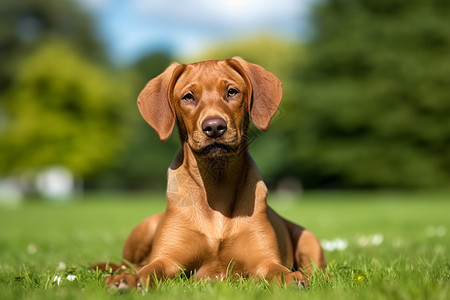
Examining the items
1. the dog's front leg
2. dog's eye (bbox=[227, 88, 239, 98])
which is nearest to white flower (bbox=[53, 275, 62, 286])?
the dog's front leg

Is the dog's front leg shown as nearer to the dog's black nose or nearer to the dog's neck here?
the dog's neck

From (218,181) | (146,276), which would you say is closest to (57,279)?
(146,276)

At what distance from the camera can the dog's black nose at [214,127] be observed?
12.7ft

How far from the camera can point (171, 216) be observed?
4.27 m

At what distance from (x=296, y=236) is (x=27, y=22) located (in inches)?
1935

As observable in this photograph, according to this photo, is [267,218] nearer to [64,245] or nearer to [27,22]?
[64,245]

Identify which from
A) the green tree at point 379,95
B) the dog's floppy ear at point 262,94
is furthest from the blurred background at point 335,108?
the dog's floppy ear at point 262,94

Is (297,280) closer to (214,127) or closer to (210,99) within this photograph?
(214,127)

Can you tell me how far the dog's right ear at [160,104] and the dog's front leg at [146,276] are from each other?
1026mm

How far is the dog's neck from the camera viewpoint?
4.30 m

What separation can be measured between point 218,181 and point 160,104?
2.64 ft

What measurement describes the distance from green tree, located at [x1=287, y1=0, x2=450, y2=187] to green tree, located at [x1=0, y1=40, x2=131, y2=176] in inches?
585

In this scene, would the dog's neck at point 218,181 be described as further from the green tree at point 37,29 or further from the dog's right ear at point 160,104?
the green tree at point 37,29

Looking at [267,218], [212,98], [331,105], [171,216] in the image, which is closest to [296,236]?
[267,218]
